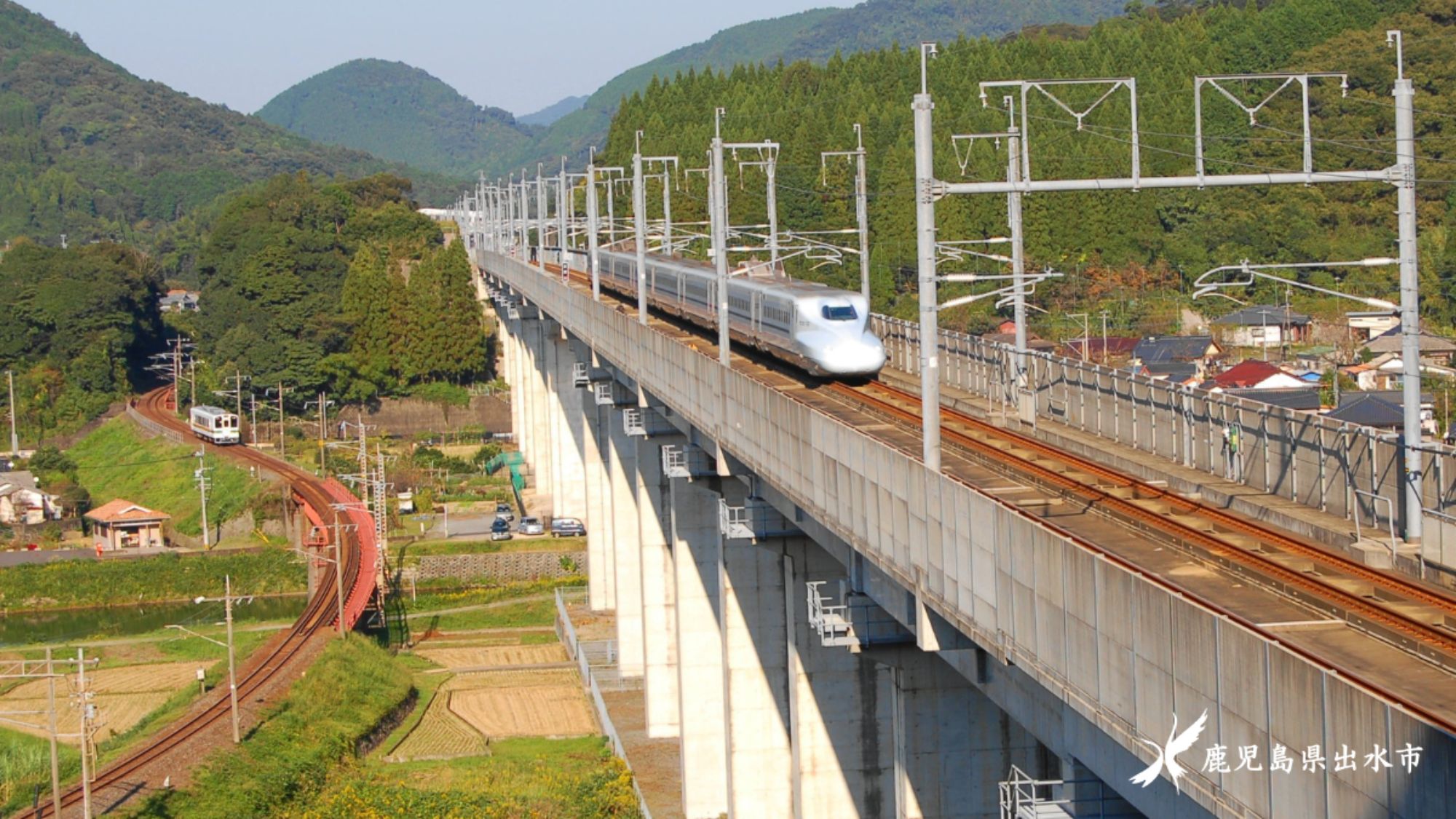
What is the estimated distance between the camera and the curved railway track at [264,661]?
150ft

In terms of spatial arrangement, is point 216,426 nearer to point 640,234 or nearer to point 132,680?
point 132,680

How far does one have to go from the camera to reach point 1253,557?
18734 mm

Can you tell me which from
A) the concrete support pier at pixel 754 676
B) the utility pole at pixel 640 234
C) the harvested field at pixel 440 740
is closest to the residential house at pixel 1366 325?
the utility pole at pixel 640 234

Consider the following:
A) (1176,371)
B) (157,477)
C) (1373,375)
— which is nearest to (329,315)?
(157,477)

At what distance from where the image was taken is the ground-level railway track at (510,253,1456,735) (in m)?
14.2

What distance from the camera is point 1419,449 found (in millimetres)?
19750

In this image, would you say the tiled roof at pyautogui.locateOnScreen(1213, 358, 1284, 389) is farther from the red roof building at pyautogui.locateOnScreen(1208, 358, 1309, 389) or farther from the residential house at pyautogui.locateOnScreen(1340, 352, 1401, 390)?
the residential house at pyautogui.locateOnScreen(1340, 352, 1401, 390)

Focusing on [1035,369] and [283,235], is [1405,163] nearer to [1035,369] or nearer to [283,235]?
[1035,369]

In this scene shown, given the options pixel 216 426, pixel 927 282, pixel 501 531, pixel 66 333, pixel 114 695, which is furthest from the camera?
pixel 66 333

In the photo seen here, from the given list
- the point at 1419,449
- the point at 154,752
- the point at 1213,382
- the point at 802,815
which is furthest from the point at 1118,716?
the point at 1213,382

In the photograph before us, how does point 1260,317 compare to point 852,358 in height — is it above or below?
below

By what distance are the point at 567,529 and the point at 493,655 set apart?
707 inches

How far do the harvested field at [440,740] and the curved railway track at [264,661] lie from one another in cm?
513

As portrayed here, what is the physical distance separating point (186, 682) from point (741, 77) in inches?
4284
